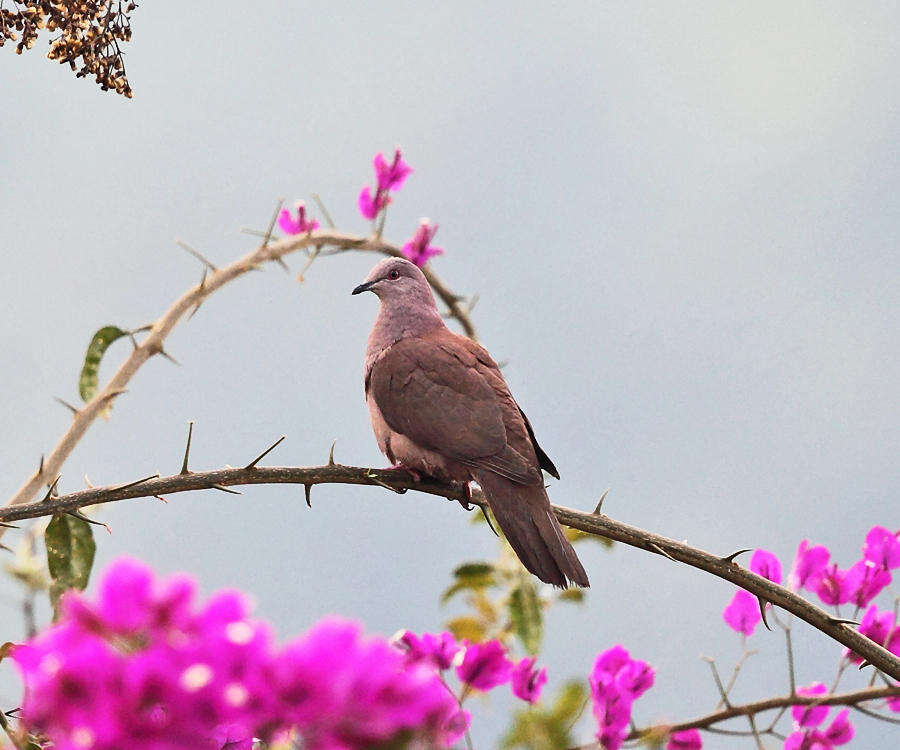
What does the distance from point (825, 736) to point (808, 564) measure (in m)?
0.59

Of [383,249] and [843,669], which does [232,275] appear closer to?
[383,249]

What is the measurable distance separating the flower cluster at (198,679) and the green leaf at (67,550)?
81.6 inches

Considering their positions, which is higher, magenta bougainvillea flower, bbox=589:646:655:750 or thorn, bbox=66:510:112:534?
thorn, bbox=66:510:112:534

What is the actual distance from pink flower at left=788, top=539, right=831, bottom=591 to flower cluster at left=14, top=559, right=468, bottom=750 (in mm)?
2796

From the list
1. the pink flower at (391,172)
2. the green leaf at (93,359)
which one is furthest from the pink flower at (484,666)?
the pink flower at (391,172)

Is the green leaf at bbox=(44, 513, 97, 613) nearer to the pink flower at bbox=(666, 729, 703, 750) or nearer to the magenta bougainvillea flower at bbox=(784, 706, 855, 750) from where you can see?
the pink flower at bbox=(666, 729, 703, 750)

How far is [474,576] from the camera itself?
167 inches

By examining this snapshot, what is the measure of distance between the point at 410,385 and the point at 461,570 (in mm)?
777

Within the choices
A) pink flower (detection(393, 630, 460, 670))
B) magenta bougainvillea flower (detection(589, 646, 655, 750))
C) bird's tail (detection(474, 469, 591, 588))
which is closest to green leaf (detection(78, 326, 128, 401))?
bird's tail (detection(474, 469, 591, 588))

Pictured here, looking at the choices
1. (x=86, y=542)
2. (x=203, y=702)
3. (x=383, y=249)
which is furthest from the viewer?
(x=383, y=249)

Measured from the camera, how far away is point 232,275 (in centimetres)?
447

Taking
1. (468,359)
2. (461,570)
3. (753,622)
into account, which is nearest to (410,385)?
(468,359)

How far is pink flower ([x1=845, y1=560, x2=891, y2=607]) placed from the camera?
3.82m

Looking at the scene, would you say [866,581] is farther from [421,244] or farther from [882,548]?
[421,244]
